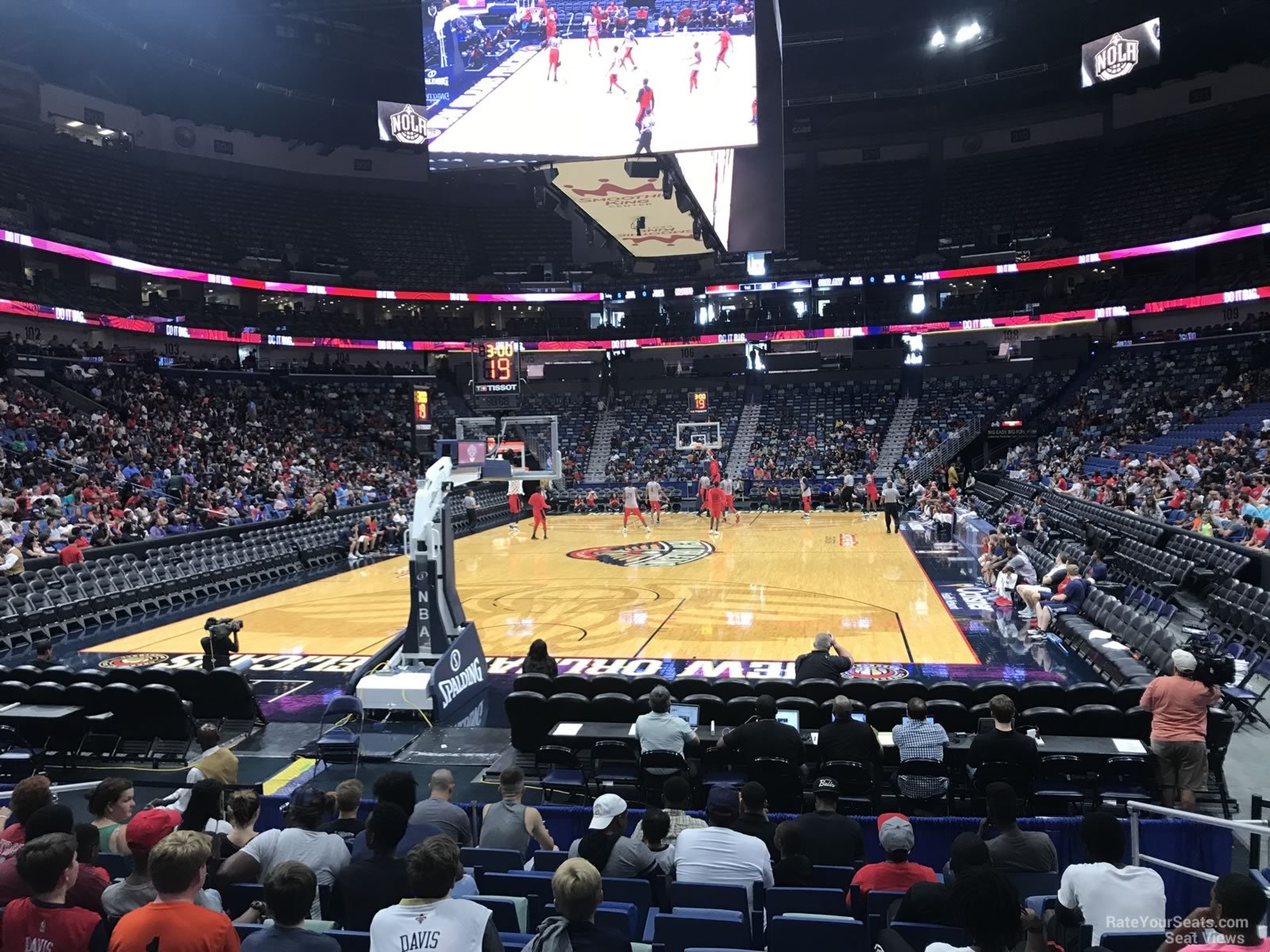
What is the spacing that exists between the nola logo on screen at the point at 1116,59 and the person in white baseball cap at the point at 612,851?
136 ft

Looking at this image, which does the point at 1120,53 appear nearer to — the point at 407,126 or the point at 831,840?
the point at 407,126

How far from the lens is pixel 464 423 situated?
13.0 m

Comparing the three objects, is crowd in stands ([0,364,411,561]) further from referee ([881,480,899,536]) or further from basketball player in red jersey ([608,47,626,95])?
referee ([881,480,899,536])

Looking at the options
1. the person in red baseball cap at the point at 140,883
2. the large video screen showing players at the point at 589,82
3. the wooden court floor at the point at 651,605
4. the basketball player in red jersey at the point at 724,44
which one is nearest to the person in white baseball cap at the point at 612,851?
the person in red baseball cap at the point at 140,883

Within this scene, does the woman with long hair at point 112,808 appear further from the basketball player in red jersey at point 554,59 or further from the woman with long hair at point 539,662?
the basketball player in red jersey at point 554,59

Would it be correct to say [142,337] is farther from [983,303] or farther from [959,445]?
[983,303]

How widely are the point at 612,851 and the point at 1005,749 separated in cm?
316

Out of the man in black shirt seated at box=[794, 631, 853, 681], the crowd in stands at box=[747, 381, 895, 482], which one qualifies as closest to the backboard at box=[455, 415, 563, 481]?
the man in black shirt seated at box=[794, 631, 853, 681]

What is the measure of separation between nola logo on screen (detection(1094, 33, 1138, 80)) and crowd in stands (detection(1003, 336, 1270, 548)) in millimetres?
11876

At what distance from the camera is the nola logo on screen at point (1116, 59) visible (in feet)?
118

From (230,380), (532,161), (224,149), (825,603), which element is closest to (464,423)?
(532,161)

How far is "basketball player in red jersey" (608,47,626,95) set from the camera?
1403 centimetres

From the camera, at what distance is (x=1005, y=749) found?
20.6 ft

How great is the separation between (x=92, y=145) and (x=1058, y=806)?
45545 mm
